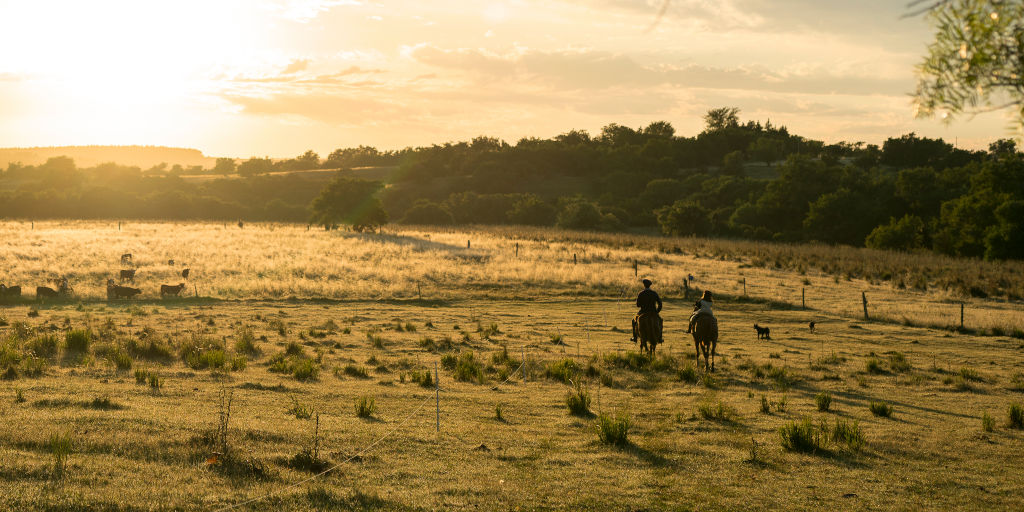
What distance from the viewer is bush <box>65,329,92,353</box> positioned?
63.1 feet

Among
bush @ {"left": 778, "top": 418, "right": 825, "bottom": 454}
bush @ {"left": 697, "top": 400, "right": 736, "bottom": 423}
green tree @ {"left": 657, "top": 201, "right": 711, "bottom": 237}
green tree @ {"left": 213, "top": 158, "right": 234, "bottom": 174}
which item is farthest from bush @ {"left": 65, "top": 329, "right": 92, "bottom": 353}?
green tree @ {"left": 213, "top": 158, "right": 234, "bottom": 174}

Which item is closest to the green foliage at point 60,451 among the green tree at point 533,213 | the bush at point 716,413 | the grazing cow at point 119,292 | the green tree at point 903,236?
the bush at point 716,413

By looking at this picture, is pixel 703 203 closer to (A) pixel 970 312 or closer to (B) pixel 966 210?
(B) pixel 966 210

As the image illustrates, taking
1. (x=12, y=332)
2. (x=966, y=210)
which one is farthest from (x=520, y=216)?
(x=12, y=332)

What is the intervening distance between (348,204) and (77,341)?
216 ft

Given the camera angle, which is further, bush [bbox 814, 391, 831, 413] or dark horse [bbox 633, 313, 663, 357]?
dark horse [bbox 633, 313, 663, 357]

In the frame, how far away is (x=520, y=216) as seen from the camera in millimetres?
105125

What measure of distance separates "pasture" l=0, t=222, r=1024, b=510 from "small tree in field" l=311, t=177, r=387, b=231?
4378 centimetres

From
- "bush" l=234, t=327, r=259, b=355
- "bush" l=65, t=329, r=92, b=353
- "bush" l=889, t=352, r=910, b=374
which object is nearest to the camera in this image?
"bush" l=65, t=329, r=92, b=353

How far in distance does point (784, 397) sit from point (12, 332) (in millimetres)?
21533

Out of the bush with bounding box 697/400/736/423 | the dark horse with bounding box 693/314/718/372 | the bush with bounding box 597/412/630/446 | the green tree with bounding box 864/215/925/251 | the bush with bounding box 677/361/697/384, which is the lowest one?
the bush with bounding box 677/361/697/384

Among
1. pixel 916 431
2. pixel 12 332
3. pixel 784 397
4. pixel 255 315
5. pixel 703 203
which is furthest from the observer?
pixel 703 203

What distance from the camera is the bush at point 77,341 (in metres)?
19.2

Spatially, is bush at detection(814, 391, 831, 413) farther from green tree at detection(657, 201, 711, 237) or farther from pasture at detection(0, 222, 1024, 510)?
green tree at detection(657, 201, 711, 237)
